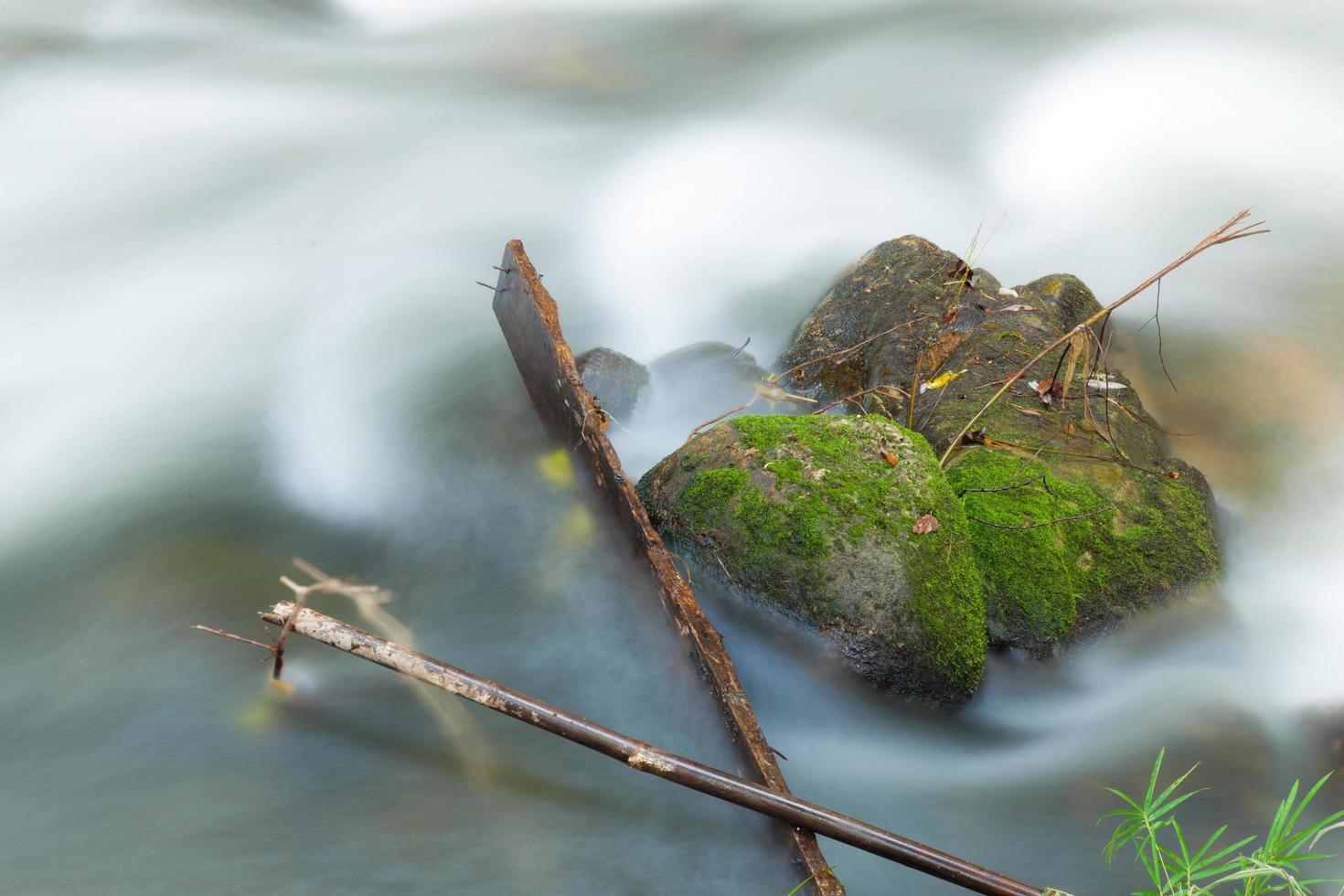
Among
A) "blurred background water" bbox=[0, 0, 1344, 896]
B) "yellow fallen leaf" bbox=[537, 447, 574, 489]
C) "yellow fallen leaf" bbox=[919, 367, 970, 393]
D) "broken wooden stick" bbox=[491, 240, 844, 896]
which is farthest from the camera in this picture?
"yellow fallen leaf" bbox=[919, 367, 970, 393]

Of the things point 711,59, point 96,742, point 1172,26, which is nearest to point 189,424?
point 96,742

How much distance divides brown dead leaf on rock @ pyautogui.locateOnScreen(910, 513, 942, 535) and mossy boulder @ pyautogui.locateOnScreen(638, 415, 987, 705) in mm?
14

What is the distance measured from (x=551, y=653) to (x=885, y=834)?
5.26ft

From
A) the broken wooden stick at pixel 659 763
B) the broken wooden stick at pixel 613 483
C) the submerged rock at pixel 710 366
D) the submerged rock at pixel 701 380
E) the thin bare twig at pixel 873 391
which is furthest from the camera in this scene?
the submerged rock at pixel 710 366

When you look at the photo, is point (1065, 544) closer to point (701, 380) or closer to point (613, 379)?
point (701, 380)

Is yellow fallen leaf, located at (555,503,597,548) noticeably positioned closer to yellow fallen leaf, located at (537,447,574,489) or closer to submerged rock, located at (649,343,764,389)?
yellow fallen leaf, located at (537,447,574,489)

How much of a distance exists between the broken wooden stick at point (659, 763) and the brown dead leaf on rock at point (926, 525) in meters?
1.27

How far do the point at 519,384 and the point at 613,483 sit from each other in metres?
1.66


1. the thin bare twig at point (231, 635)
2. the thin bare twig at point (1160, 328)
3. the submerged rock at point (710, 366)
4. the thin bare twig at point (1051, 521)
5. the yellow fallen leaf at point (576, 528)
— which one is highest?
the submerged rock at point (710, 366)

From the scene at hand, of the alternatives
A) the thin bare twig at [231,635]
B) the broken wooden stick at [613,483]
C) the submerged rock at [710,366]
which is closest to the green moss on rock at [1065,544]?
the broken wooden stick at [613,483]

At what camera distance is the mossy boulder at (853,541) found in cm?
380

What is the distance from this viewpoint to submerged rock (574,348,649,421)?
557 cm

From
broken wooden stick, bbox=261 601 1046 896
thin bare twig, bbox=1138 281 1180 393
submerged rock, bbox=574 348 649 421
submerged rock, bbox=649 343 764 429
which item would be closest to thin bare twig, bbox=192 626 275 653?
broken wooden stick, bbox=261 601 1046 896

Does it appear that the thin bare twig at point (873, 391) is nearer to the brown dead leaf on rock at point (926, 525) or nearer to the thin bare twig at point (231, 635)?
the brown dead leaf on rock at point (926, 525)
